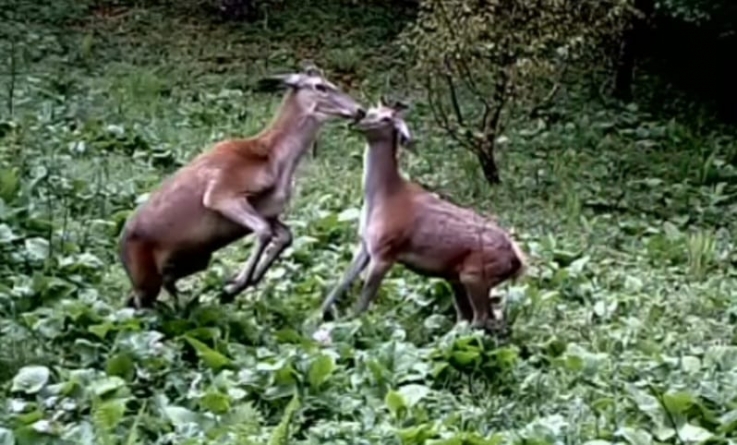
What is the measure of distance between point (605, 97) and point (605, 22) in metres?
2.77

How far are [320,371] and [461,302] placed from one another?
1668 mm

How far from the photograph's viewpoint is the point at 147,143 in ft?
38.9

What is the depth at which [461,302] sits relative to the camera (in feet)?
25.8

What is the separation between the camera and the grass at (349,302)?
6.06 meters

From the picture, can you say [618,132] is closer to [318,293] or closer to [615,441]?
[318,293]

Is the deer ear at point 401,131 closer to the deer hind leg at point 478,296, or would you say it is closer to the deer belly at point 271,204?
the deer belly at point 271,204

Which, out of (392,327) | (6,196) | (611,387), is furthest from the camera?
(6,196)

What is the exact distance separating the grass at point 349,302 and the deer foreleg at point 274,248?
0.54 feet

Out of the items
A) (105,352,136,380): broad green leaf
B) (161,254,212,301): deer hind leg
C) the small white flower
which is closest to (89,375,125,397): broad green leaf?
(105,352,136,380): broad green leaf

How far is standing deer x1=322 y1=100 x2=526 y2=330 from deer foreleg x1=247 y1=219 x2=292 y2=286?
338 millimetres

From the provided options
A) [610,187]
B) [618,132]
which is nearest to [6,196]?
[610,187]

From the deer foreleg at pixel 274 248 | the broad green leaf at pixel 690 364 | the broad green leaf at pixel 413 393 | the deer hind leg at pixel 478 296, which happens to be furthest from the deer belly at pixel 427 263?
the broad green leaf at pixel 413 393

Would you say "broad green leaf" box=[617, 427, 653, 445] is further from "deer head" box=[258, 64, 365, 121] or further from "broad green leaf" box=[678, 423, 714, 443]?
"deer head" box=[258, 64, 365, 121]

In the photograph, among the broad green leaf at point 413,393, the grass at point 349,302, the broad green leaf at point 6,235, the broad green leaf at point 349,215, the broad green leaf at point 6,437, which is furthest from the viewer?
the broad green leaf at point 349,215
